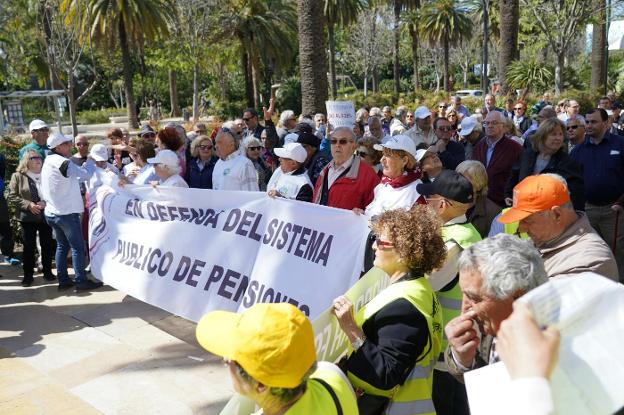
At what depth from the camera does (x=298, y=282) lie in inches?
172

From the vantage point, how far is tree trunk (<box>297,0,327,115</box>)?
1080 centimetres

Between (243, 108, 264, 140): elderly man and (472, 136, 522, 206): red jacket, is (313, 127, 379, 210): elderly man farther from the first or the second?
(243, 108, 264, 140): elderly man

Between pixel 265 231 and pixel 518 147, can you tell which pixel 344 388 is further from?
pixel 518 147

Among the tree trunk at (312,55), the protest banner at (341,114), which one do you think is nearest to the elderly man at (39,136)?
the protest banner at (341,114)

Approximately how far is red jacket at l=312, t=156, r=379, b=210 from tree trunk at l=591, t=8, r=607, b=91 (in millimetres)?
20638

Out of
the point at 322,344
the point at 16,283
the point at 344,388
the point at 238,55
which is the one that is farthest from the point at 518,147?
the point at 238,55

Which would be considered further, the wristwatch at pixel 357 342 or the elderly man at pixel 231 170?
the elderly man at pixel 231 170

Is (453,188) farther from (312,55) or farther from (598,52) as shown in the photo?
(598,52)

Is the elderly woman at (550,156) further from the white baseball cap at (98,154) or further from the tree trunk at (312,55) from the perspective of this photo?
the tree trunk at (312,55)

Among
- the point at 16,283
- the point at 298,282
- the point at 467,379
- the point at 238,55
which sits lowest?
the point at 16,283

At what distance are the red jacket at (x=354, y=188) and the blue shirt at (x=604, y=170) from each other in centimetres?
267

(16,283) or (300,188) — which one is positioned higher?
(300,188)

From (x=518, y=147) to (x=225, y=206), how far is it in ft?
11.5

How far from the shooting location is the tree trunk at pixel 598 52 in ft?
73.9
